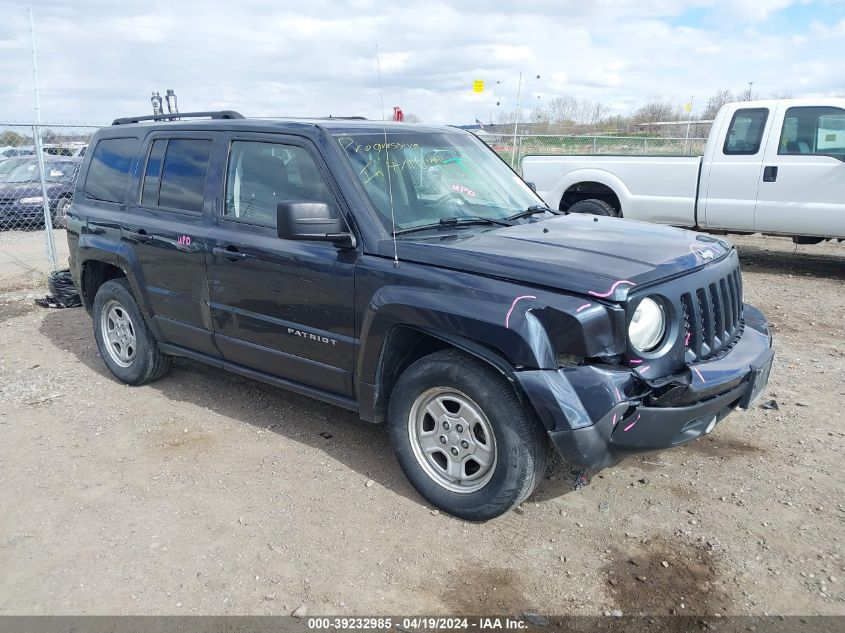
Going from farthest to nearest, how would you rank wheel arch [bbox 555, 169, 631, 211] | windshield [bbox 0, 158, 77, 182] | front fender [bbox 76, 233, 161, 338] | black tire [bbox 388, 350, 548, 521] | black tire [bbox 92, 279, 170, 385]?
windshield [bbox 0, 158, 77, 182], wheel arch [bbox 555, 169, 631, 211], black tire [bbox 92, 279, 170, 385], front fender [bbox 76, 233, 161, 338], black tire [bbox 388, 350, 548, 521]

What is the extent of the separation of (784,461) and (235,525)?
3125mm

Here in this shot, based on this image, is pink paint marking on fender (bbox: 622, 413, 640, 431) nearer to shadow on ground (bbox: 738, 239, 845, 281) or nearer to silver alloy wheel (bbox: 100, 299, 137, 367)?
silver alloy wheel (bbox: 100, 299, 137, 367)

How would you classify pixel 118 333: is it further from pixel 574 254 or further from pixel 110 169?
pixel 574 254

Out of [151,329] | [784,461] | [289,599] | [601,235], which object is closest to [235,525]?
[289,599]

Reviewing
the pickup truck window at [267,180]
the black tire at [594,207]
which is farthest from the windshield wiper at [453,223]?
the black tire at [594,207]

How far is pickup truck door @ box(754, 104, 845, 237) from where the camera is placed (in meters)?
8.23

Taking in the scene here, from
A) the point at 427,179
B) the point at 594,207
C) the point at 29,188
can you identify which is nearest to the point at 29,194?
the point at 29,188

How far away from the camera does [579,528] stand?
134 inches

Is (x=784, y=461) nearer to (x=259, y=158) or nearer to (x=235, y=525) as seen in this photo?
(x=235, y=525)

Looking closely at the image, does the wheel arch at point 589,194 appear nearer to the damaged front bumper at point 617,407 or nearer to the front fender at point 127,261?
the front fender at point 127,261

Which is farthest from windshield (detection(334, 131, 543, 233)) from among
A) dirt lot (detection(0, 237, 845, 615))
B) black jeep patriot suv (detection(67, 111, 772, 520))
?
dirt lot (detection(0, 237, 845, 615))

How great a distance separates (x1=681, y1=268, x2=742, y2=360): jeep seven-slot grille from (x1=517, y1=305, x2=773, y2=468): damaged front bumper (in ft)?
0.41

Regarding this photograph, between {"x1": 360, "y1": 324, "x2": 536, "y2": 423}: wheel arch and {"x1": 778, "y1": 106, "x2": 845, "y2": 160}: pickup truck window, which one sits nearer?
{"x1": 360, "y1": 324, "x2": 536, "y2": 423}: wheel arch

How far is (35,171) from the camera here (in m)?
13.8
